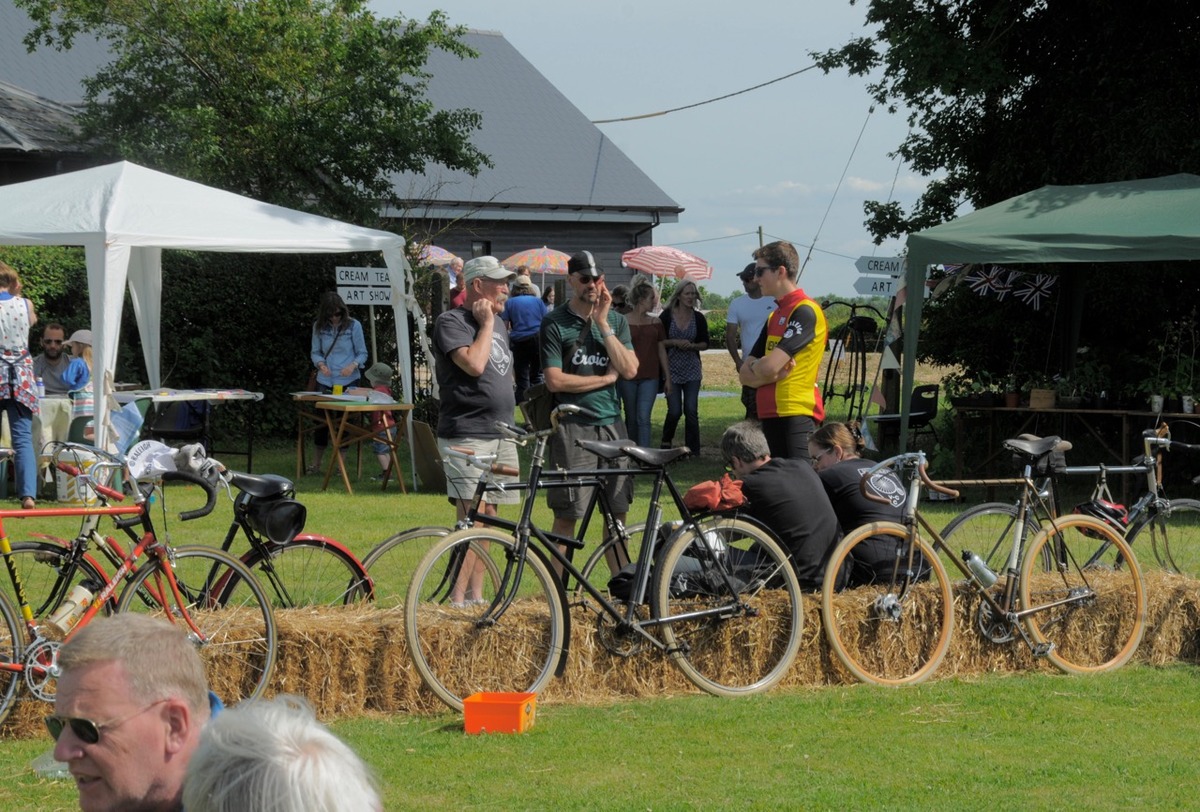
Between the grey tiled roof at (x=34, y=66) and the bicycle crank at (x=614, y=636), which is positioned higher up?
the grey tiled roof at (x=34, y=66)

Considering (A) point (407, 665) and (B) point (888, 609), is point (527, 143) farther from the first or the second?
(A) point (407, 665)

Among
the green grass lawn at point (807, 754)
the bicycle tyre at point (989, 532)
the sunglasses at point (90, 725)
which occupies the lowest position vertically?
the green grass lawn at point (807, 754)

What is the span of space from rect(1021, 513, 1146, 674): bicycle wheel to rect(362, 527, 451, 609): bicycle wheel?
2775mm

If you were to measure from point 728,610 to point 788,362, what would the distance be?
1717mm

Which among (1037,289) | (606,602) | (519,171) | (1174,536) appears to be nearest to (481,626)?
(606,602)

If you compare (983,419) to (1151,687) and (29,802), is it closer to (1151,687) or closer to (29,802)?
(1151,687)

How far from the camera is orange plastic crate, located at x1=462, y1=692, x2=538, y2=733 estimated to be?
5656 mm

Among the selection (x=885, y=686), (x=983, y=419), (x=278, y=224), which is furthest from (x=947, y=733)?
(x=983, y=419)

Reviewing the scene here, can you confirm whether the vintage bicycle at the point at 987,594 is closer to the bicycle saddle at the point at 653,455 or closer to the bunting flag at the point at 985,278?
the bicycle saddle at the point at 653,455

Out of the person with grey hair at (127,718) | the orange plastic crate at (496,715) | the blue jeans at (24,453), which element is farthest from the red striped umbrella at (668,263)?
the person with grey hair at (127,718)

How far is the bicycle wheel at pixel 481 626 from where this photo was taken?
5.92m

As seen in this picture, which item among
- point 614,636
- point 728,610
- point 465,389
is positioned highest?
point 465,389

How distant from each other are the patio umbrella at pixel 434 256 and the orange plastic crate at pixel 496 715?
12853 millimetres

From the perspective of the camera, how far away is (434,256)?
2344cm
